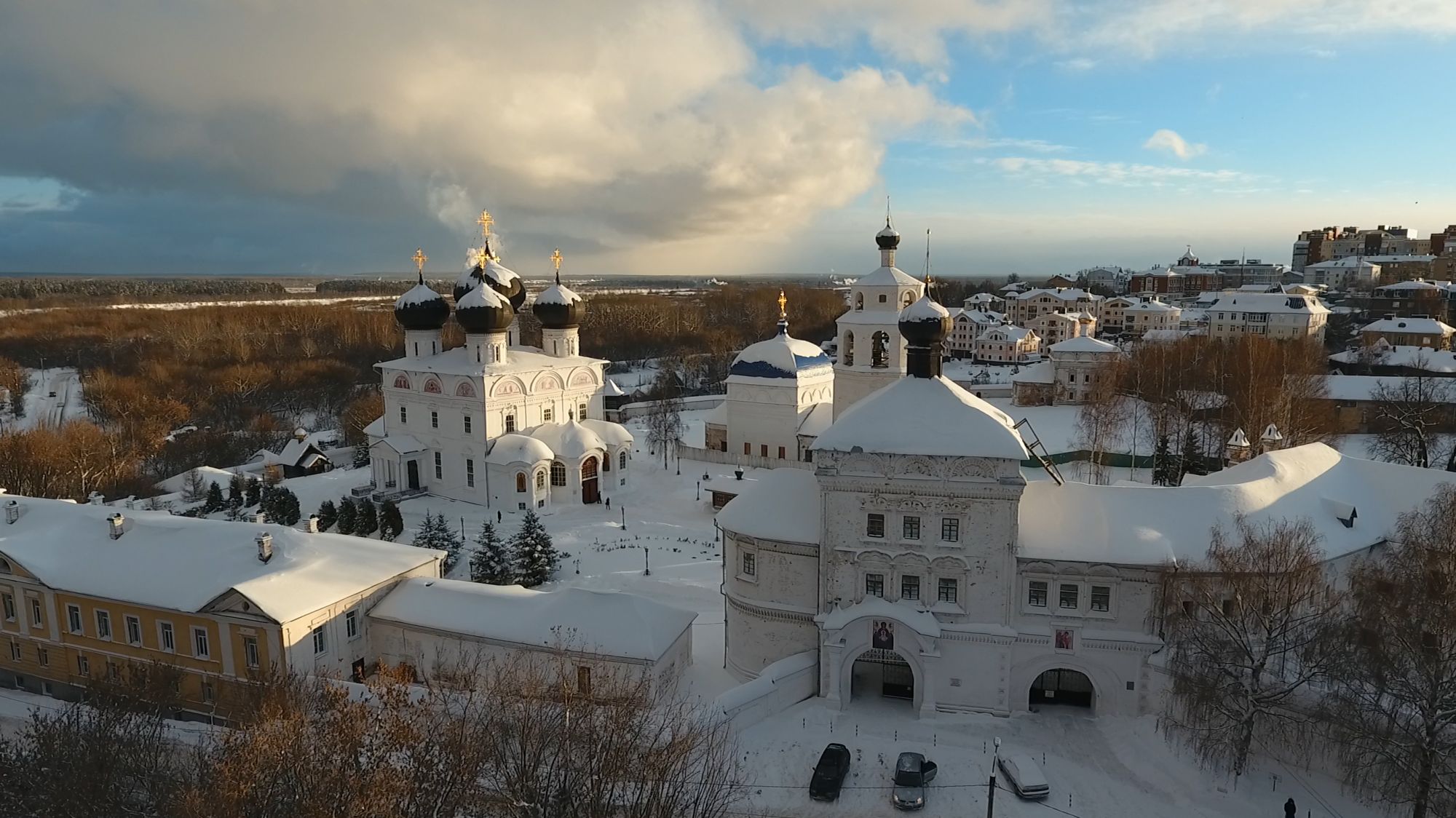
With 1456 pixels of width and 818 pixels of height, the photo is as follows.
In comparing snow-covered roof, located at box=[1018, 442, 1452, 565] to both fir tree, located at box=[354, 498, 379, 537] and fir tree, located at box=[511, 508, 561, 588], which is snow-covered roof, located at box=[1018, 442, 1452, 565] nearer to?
fir tree, located at box=[511, 508, 561, 588]

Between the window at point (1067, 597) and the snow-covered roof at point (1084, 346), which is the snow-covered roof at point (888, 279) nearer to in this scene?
the window at point (1067, 597)

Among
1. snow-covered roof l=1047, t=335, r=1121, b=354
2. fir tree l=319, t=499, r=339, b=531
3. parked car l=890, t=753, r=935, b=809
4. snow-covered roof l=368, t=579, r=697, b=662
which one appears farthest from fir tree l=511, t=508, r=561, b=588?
snow-covered roof l=1047, t=335, r=1121, b=354

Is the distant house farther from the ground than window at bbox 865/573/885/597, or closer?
closer

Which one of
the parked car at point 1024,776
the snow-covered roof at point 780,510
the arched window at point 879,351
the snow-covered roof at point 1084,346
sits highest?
the arched window at point 879,351

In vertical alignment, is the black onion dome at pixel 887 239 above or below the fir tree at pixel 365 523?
above

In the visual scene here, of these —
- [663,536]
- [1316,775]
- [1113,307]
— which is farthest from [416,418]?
[1113,307]

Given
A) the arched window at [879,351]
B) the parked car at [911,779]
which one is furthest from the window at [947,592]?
the arched window at [879,351]
